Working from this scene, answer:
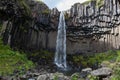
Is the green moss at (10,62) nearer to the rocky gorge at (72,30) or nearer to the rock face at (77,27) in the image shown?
the rocky gorge at (72,30)

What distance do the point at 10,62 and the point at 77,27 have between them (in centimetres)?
1995

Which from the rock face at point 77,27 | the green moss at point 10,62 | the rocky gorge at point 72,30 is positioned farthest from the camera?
the rock face at point 77,27

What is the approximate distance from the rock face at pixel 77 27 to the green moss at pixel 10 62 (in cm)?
639

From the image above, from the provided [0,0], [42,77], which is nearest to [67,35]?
[0,0]

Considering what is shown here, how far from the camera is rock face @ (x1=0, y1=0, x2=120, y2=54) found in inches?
1550

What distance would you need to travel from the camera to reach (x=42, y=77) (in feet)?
58.5

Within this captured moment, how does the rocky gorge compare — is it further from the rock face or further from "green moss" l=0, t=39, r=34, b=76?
"green moss" l=0, t=39, r=34, b=76

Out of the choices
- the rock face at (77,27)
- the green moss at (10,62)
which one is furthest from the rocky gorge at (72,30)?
the green moss at (10,62)

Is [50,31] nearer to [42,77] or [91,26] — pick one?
[91,26]

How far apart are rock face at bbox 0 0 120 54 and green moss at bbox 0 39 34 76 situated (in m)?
6.39

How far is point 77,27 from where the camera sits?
145 ft

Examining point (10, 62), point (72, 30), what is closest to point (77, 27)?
point (72, 30)

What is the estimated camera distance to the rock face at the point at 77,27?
39375 millimetres

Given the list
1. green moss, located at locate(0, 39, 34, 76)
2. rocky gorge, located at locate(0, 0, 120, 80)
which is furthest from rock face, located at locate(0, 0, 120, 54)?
green moss, located at locate(0, 39, 34, 76)
